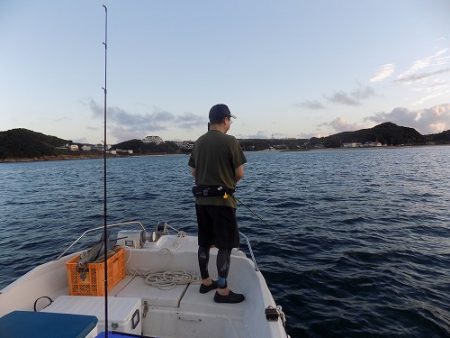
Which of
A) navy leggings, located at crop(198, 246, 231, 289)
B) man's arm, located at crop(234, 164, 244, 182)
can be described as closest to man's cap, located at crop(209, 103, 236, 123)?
man's arm, located at crop(234, 164, 244, 182)

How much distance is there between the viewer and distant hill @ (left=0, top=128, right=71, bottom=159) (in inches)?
5305

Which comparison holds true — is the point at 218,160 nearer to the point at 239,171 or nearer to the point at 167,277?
the point at 239,171

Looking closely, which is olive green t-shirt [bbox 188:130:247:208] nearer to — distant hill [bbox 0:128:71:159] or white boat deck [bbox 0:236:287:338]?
white boat deck [bbox 0:236:287:338]

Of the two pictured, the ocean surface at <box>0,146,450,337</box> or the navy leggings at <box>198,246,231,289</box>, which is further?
the ocean surface at <box>0,146,450,337</box>

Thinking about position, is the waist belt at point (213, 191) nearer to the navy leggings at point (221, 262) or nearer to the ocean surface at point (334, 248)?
the navy leggings at point (221, 262)

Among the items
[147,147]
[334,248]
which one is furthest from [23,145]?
[334,248]

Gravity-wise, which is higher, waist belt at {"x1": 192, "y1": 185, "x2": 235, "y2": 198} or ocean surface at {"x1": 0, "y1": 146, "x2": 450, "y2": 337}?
waist belt at {"x1": 192, "y1": 185, "x2": 235, "y2": 198}

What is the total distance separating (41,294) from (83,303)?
0.83 m

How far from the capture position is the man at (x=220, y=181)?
3959 millimetres

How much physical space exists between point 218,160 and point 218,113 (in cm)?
66

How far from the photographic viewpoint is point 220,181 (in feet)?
13.1

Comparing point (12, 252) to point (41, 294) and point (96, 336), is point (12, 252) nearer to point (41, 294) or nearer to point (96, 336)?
point (41, 294)

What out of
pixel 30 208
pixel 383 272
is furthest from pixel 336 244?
pixel 30 208

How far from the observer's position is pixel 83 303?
13.5 ft
